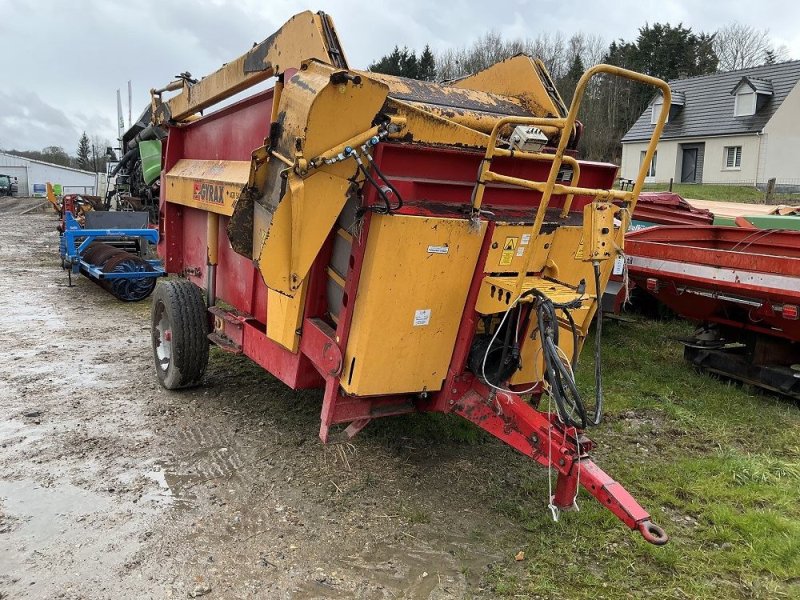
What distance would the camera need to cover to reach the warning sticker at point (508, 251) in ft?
10.7

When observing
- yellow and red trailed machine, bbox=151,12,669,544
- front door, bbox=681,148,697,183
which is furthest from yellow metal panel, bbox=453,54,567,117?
front door, bbox=681,148,697,183

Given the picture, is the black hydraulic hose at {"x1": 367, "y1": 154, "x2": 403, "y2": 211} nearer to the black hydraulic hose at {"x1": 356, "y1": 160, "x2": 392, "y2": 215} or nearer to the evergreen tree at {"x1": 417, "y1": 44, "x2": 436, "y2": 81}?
the black hydraulic hose at {"x1": 356, "y1": 160, "x2": 392, "y2": 215}

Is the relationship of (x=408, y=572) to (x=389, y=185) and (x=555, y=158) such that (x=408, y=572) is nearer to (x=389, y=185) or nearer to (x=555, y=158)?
(x=389, y=185)

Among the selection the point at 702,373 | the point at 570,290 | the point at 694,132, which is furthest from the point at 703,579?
the point at 694,132

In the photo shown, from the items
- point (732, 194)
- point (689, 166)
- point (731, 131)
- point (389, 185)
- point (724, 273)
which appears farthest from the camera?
point (689, 166)

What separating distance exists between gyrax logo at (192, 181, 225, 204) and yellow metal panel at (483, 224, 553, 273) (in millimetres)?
1966

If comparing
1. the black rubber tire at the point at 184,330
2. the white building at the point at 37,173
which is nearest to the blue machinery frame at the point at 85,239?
the black rubber tire at the point at 184,330

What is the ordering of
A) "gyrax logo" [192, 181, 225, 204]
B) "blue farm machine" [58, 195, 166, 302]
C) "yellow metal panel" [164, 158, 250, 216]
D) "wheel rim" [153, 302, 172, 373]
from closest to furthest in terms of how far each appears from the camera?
"yellow metal panel" [164, 158, 250, 216] → "gyrax logo" [192, 181, 225, 204] → "wheel rim" [153, 302, 172, 373] → "blue farm machine" [58, 195, 166, 302]

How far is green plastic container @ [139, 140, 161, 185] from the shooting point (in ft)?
29.1

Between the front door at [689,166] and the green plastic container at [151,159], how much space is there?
28374 millimetres

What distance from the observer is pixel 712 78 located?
31.2 metres

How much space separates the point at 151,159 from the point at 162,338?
15.1 feet

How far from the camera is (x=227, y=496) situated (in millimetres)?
3535

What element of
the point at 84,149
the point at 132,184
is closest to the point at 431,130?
the point at 132,184
